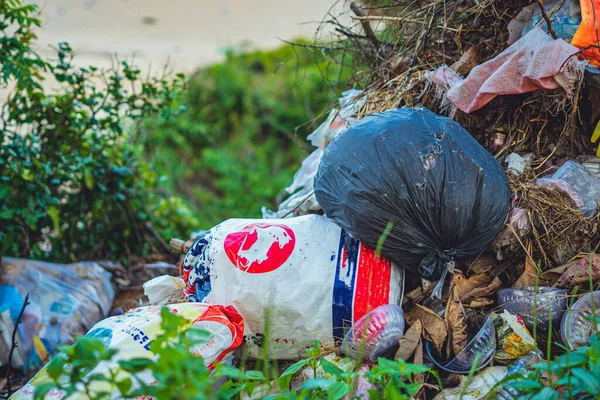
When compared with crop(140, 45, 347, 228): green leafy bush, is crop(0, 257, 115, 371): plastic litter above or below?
below

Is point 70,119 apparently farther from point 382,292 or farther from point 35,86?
point 382,292

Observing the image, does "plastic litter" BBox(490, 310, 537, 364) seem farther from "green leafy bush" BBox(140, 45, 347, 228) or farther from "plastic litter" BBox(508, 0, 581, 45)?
"green leafy bush" BBox(140, 45, 347, 228)

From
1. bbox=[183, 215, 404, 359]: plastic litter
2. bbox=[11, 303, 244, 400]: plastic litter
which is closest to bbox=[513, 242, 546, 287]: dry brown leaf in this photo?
bbox=[183, 215, 404, 359]: plastic litter

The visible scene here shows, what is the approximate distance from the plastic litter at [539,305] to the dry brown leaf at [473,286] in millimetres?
70

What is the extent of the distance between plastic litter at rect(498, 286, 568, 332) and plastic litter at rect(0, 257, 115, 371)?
5.81ft

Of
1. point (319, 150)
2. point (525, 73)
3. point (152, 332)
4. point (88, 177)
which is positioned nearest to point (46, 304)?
point (88, 177)

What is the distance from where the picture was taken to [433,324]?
1.74 meters

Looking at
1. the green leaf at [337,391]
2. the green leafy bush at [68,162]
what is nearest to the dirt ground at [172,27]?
the green leafy bush at [68,162]

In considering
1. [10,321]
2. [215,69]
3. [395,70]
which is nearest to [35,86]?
[10,321]

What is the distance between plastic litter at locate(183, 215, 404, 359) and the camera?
177cm

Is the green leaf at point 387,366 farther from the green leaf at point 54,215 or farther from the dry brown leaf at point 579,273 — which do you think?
the green leaf at point 54,215

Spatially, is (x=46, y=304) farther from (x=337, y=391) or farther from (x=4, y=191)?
(x=337, y=391)

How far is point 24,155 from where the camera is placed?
2.66m

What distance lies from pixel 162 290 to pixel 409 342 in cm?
93
